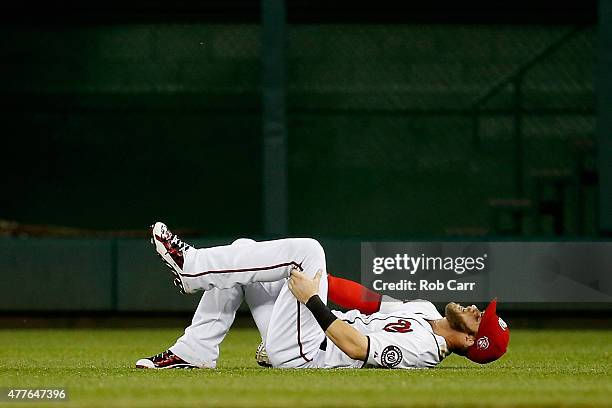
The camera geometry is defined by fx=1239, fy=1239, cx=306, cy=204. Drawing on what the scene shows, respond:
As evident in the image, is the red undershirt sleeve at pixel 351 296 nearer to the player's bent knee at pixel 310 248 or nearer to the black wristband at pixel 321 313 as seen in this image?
the player's bent knee at pixel 310 248

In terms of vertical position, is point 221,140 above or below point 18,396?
above

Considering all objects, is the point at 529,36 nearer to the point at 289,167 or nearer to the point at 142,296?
the point at 289,167

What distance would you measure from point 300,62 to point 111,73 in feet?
6.51

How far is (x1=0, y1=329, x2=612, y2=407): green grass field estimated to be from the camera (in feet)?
16.6

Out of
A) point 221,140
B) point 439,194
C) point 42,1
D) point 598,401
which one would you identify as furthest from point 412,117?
point 598,401

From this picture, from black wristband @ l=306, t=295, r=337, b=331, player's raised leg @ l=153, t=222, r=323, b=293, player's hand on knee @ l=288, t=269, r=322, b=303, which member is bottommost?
black wristband @ l=306, t=295, r=337, b=331

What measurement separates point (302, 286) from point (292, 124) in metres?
6.96

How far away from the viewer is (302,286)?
235 inches

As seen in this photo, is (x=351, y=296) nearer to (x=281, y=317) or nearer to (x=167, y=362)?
(x=281, y=317)

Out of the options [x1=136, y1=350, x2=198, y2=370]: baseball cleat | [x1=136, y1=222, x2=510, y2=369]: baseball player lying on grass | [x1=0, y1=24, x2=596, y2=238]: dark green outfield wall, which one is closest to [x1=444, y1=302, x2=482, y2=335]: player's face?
[x1=136, y1=222, x2=510, y2=369]: baseball player lying on grass

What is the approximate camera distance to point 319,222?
12703 mm

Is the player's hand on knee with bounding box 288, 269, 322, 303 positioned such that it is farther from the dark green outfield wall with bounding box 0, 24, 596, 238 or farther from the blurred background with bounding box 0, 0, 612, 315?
the dark green outfield wall with bounding box 0, 24, 596, 238

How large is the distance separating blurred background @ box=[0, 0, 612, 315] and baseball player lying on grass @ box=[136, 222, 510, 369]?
19.5 ft

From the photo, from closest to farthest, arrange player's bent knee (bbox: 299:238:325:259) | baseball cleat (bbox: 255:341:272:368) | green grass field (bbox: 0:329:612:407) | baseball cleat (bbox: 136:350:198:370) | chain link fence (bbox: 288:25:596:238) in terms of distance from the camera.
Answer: green grass field (bbox: 0:329:612:407)
player's bent knee (bbox: 299:238:325:259)
baseball cleat (bbox: 136:350:198:370)
baseball cleat (bbox: 255:341:272:368)
chain link fence (bbox: 288:25:596:238)
